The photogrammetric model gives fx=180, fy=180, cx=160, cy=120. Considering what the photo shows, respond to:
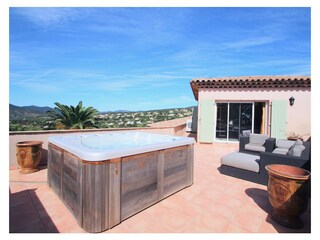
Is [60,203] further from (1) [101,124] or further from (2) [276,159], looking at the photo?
(1) [101,124]

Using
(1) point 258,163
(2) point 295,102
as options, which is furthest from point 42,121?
(2) point 295,102

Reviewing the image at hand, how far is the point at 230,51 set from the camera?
8820 mm

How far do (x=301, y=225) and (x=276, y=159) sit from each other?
→ 1383 millimetres

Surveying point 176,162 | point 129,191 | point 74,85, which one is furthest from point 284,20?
point 74,85

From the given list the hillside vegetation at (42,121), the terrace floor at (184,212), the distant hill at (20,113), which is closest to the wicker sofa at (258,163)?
the terrace floor at (184,212)

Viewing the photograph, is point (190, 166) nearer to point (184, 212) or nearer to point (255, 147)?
point (184, 212)

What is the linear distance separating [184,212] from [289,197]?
5.09 feet

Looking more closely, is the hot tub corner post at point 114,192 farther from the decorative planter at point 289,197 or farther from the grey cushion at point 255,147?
the grey cushion at point 255,147

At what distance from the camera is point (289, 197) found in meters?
2.56

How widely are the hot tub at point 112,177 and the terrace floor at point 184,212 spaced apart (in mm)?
161

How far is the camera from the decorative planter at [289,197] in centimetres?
251

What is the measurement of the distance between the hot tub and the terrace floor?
0.16m

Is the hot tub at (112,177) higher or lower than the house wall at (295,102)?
lower

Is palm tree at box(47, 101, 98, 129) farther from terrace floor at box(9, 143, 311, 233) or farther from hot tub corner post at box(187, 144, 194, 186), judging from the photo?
hot tub corner post at box(187, 144, 194, 186)
